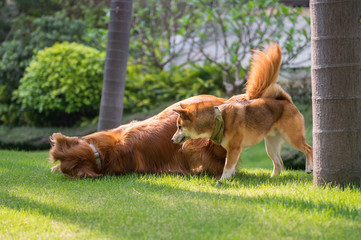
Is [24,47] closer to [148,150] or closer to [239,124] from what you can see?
[148,150]

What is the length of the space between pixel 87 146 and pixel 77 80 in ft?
21.9

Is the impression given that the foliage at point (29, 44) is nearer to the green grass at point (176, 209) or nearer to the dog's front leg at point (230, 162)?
the green grass at point (176, 209)

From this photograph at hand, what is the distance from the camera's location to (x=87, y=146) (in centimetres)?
569

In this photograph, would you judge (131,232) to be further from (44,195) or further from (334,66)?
(334,66)

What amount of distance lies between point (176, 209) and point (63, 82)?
8752 mm

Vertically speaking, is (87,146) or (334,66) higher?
(334,66)

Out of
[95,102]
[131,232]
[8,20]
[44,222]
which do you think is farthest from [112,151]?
[8,20]

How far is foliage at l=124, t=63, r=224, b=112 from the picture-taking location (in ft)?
40.7

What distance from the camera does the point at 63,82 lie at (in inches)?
470

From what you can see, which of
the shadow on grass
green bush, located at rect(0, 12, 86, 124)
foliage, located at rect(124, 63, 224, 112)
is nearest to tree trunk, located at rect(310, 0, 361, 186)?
the shadow on grass

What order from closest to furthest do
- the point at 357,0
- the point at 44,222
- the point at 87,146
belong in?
1. the point at 44,222
2. the point at 357,0
3. the point at 87,146

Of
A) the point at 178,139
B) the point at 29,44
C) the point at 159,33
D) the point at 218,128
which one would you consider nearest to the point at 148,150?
the point at 178,139

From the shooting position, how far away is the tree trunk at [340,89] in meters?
4.55

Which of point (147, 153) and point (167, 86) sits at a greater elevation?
point (167, 86)
